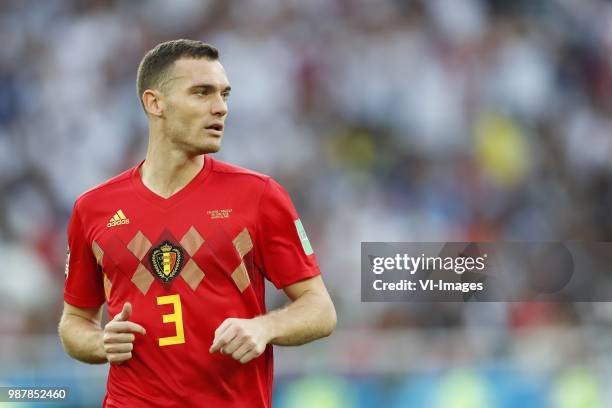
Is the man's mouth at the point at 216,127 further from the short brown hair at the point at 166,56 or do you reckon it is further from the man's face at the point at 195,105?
the short brown hair at the point at 166,56

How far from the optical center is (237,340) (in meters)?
2.72

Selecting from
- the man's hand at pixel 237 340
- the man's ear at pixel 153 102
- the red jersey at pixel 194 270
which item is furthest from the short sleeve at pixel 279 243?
the man's ear at pixel 153 102

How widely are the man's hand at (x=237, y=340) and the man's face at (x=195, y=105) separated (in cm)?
65

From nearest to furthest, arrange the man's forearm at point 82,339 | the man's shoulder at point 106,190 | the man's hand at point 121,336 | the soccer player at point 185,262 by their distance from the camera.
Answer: the man's hand at point 121,336 → the soccer player at point 185,262 → the man's forearm at point 82,339 → the man's shoulder at point 106,190

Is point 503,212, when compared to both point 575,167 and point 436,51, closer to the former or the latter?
point 575,167

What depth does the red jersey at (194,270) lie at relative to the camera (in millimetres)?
3016

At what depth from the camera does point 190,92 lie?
320cm

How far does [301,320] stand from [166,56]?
96cm

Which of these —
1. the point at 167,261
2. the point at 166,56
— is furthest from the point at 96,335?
the point at 166,56

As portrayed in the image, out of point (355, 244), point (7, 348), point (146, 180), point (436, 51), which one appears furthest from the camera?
point (436, 51)

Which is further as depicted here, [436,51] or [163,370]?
[436,51]

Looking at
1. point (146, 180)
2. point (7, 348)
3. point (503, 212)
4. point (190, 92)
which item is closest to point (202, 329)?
point (146, 180)

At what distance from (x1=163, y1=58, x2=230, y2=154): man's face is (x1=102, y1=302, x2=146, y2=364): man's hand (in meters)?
0.58

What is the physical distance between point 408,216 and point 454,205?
312 mm
